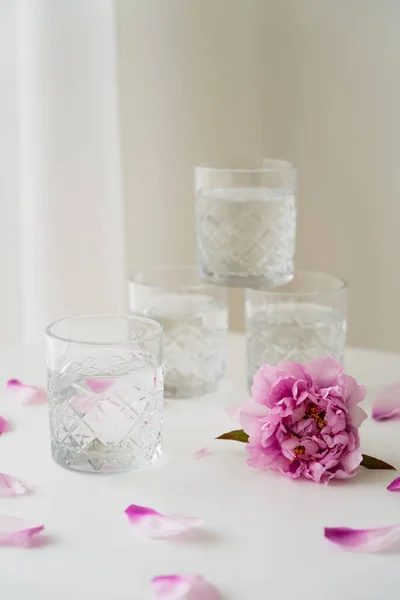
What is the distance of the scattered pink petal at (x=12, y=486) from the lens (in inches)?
36.8

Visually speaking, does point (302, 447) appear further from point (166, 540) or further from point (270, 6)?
point (270, 6)

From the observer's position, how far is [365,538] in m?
0.82

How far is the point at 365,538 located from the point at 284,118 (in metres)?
1.39

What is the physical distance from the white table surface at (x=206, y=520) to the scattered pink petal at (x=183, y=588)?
1 cm

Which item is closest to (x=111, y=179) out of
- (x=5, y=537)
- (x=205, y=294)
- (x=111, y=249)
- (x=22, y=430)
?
(x=111, y=249)

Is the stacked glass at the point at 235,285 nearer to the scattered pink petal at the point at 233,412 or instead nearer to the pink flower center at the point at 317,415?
the scattered pink petal at the point at 233,412

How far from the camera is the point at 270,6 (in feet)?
6.65

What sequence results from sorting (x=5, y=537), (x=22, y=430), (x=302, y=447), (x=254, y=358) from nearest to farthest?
(x=5, y=537)
(x=302, y=447)
(x=22, y=430)
(x=254, y=358)

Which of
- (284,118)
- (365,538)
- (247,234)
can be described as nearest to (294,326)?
(247,234)

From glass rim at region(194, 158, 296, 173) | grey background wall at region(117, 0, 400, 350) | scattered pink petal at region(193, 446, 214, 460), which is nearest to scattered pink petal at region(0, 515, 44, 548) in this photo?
scattered pink petal at region(193, 446, 214, 460)

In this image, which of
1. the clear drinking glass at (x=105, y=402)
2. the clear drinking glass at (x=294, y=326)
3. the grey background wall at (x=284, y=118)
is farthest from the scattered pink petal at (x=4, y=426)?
the grey background wall at (x=284, y=118)

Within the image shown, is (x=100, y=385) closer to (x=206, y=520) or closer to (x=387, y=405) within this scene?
(x=206, y=520)

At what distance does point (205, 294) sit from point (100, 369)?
1.11 feet

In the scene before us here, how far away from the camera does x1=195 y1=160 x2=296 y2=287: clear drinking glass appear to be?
1.26 meters
